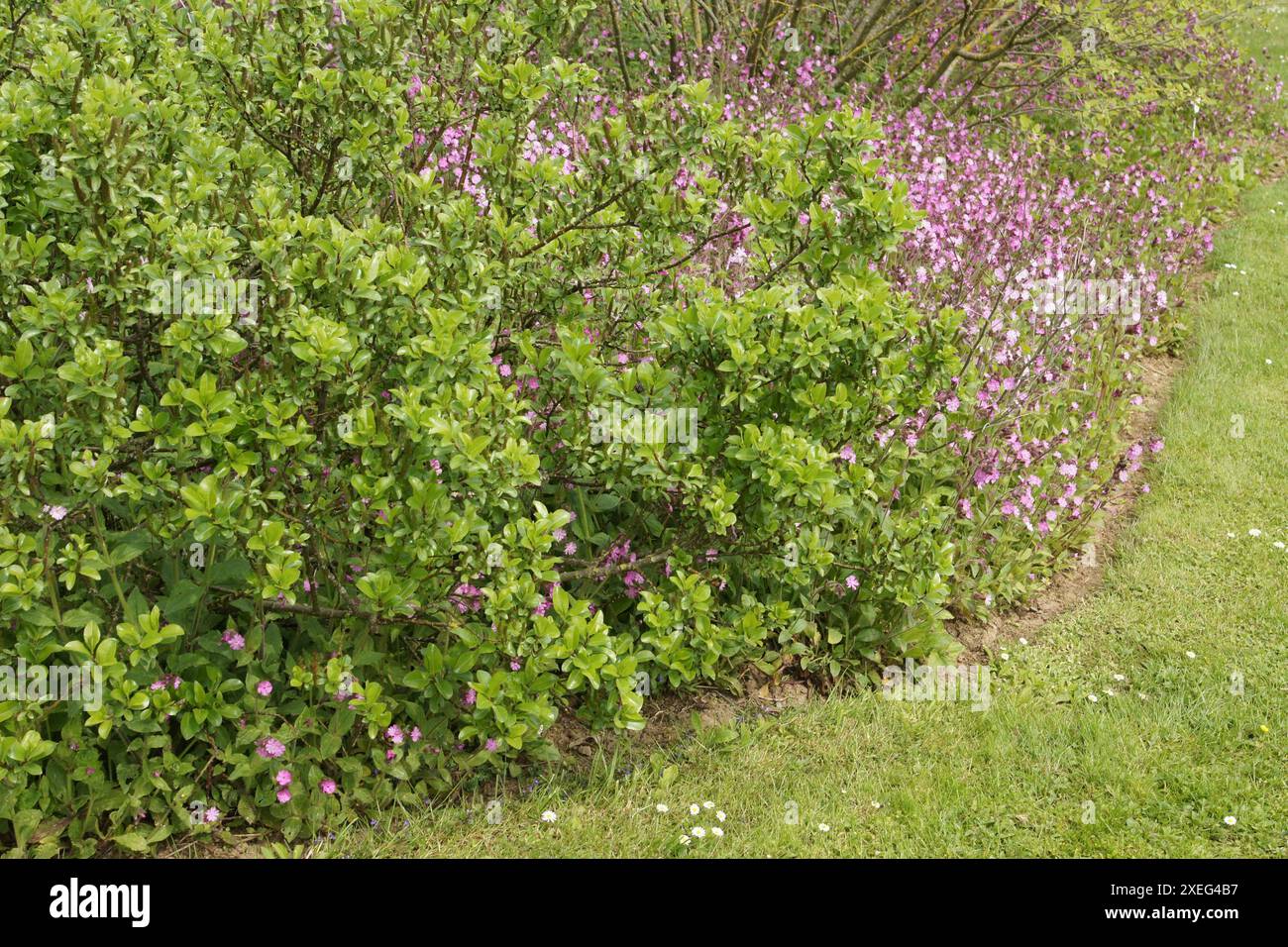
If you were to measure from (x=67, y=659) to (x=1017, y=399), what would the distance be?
409cm

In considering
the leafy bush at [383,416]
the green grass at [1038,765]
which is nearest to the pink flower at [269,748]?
the leafy bush at [383,416]

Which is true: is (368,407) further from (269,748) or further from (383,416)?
(269,748)

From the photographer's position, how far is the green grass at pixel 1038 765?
365 cm

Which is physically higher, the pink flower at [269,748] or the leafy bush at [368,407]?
the leafy bush at [368,407]

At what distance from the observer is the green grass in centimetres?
365

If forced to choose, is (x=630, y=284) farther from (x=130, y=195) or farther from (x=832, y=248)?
(x=130, y=195)

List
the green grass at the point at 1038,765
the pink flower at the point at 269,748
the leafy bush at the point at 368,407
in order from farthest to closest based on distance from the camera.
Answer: the green grass at the point at 1038,765, the pink flower at the point at 269,748, the leafy bush at the point at 368,407

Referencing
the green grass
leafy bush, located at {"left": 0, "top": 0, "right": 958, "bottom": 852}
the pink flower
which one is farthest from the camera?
the green grass

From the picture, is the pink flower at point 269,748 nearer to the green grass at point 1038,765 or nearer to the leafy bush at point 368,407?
the leafy bush at point 368,407

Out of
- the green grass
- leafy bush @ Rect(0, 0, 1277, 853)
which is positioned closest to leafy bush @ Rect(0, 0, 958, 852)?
leafy bush @ Rect(0, 0, 1277, 853)

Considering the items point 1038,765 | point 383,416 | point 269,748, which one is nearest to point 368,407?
point 383,416

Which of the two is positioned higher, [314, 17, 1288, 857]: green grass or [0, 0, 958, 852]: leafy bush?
[0, 0, 958, 852]: leafy bush

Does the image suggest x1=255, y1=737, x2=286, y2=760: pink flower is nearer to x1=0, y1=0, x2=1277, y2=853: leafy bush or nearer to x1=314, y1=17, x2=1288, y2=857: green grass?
x1=0, y1=0, x2=1277, y2=853: leafy bush

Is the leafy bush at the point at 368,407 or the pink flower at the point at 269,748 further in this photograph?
the pink flower at the point at 269,748
